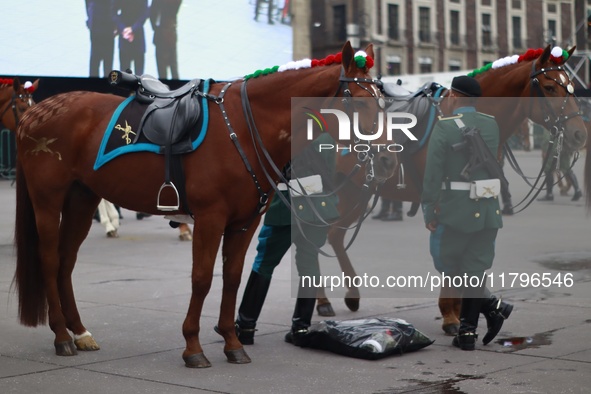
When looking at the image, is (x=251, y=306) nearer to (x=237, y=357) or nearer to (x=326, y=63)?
(x=237, y=357)

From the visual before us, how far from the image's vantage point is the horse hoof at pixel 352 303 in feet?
27.4

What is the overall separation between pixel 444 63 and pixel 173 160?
55.5 meters

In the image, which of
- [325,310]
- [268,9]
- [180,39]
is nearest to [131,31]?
[180,39]

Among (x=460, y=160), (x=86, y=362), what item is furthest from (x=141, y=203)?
(x=460, y=160)

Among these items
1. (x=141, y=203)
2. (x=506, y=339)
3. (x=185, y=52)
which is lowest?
(x=506, y=339)

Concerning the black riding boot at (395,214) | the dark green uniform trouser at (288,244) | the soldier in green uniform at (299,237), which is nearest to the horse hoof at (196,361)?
the soldier in green uniform at (299,237)

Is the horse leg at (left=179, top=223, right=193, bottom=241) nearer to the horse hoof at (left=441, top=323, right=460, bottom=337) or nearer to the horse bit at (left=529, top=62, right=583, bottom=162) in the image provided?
the horse hoof at (left=441, top=323, right=460, bottom=337)

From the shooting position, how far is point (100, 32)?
20234mm

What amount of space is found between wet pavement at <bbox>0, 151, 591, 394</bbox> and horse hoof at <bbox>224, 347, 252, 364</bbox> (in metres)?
0.08

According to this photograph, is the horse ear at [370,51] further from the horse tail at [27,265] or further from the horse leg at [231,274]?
the horse tail at [27,265]

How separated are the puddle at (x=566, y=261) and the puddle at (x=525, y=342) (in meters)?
4.07

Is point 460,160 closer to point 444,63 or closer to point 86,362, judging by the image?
point 86,362

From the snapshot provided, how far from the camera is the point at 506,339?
7.10m

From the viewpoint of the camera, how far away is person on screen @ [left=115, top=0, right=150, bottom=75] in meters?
20.3
